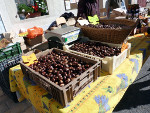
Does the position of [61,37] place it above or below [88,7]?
below

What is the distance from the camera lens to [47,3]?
5.71 meters

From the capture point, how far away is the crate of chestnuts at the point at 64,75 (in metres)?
1.01

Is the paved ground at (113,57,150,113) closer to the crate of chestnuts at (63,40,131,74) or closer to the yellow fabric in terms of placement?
the crate of chestnuts at (63,40,131,74)

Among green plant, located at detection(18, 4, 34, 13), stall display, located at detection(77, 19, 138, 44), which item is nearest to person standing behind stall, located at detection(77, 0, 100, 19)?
stall display, located at detection(77, 19, 138, 44)

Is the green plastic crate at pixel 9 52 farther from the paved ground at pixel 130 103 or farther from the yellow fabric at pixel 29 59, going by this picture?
the paved ground at pixel 130 103

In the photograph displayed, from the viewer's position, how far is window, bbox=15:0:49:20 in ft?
16.2

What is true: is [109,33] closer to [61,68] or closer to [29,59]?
[61,68]

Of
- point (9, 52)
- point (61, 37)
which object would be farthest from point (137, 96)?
point (9, 52)

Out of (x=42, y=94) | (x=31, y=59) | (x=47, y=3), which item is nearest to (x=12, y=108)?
(x=31, y=59)

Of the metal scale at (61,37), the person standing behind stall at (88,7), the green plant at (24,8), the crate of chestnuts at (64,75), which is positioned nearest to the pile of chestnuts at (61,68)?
the crate of chestnuts at (64,75)

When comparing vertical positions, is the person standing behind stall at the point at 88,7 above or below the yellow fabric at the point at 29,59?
above

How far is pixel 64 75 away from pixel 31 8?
508 cm

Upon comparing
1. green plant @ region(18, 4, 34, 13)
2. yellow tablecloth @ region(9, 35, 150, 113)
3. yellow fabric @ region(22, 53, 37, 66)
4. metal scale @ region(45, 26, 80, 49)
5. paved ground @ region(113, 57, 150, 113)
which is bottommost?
paved ground @ region(113, 57, 150, 113)

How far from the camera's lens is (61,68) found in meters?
1.36
